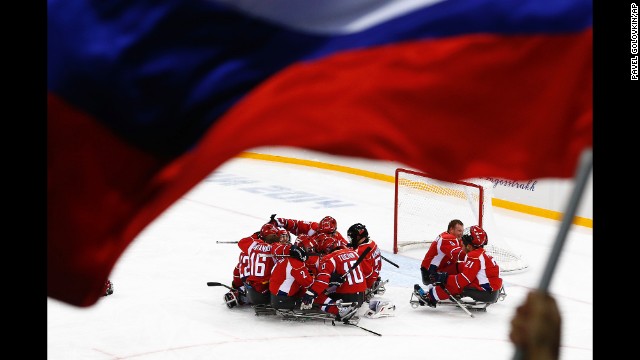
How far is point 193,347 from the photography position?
31.7ft

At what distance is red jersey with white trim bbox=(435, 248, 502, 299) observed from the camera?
1066 cm

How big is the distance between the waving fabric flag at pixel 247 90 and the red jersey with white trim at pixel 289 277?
587 centimetres

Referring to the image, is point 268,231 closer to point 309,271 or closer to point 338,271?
point 309,271

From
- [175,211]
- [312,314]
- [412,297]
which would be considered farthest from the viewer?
[175,211]

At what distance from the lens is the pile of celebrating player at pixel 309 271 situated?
10125mm

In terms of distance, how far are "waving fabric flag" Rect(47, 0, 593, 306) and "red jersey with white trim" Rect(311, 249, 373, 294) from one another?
5973mm

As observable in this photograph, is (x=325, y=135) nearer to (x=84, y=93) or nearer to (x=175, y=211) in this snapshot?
(x=84, y=93)

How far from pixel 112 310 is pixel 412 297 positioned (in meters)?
3.20

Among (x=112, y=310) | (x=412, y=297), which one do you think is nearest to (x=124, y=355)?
(x=112, y=310)

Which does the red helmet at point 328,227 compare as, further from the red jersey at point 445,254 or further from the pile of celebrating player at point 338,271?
the red jersey at point 445,254

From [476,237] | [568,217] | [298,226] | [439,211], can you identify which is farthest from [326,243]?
[568,217]

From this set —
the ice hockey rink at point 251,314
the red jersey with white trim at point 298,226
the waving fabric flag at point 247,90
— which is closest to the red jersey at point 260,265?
the ice hockey rink at point 251,314

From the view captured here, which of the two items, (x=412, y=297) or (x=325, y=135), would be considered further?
(x=412, y=297)

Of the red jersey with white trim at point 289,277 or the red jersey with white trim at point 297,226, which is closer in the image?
the red jersey with white trim at point 289,277
